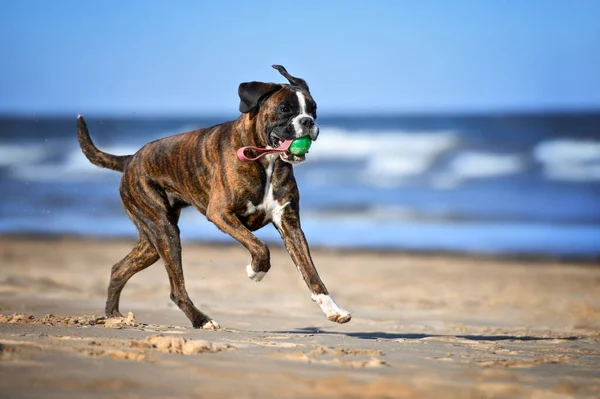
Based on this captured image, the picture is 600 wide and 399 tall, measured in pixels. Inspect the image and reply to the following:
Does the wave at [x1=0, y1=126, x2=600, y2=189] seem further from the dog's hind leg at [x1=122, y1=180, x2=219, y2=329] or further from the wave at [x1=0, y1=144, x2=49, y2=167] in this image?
the dog's hind leg at [x1=122, y1=180, x2=219, y2=329]

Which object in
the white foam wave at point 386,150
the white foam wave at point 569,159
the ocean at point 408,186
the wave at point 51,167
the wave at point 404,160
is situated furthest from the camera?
the white foam wave at point 386,150

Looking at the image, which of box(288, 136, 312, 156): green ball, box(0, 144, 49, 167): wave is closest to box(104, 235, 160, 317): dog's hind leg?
box(288, 136, 312, 156): green ball

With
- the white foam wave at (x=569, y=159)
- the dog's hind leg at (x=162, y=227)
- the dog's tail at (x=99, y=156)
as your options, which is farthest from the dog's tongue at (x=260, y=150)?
the white foam wave at (x=569, y=159)

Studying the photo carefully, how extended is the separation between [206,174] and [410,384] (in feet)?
9.88

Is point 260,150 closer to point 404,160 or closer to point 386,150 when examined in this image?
point 404,160

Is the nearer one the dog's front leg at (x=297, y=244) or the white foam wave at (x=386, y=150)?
the dog's front leg at (x=297, y=244)

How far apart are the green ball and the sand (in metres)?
1.17

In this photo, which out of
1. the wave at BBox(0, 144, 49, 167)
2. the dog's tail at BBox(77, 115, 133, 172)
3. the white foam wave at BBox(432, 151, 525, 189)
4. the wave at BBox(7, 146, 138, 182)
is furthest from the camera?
the wave at BBox(0, 144, 49, 167)

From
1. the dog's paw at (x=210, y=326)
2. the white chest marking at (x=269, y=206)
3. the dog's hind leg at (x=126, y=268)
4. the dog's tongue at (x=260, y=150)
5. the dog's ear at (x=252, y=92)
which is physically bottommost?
the dog's paw at (x=210, y=326)

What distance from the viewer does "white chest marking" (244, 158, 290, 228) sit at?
21.9 feet

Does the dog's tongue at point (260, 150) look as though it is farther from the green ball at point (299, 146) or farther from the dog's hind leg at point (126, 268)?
the dog's hind leg at point (126, 268)

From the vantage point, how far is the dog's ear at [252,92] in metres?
6.68

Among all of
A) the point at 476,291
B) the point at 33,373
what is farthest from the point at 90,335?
the point at 476,291

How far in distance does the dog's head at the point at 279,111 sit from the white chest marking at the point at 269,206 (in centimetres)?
18
